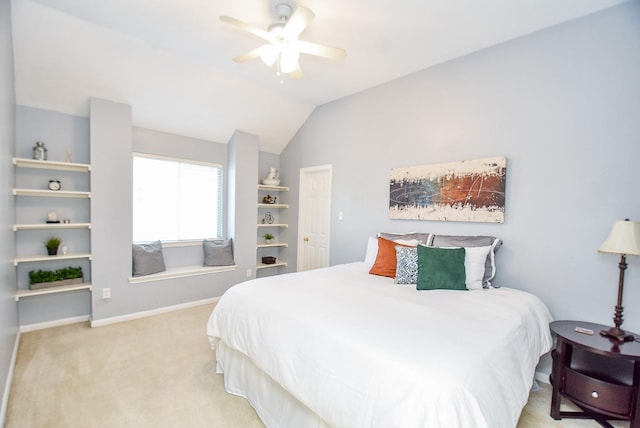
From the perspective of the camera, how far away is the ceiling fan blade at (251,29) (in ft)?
6.30

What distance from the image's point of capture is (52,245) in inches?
121

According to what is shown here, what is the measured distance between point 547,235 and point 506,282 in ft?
1.73

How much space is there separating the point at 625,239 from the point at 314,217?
11.1 feet

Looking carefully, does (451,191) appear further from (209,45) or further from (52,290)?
(52,290)

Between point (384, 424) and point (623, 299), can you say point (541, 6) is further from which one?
point (384, 424)

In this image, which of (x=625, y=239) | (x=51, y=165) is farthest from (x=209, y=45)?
(x=625, y=239)

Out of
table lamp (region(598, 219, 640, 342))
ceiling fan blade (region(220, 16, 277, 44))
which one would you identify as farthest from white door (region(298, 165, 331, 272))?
table lamp (region(598, 219, 640, 342))

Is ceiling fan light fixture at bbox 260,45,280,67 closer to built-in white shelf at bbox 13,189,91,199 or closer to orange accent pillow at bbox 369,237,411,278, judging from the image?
orange accent pillow at bbox 369,237,411,278

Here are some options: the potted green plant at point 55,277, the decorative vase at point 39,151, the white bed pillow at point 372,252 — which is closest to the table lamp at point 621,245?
the white bed pillow at point 372,252

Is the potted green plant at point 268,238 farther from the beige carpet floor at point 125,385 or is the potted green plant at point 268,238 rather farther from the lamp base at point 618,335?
the lamp base at point 618,335

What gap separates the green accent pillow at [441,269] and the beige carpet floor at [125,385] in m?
0.96

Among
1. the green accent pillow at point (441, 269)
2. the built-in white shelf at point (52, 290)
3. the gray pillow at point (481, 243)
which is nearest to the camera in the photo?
the green accent pillow at point (441, 269)

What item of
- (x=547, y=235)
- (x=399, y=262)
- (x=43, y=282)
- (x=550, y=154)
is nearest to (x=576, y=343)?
(x=547, y=235)

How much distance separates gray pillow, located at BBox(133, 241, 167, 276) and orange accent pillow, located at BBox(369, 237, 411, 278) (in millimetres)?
2768
